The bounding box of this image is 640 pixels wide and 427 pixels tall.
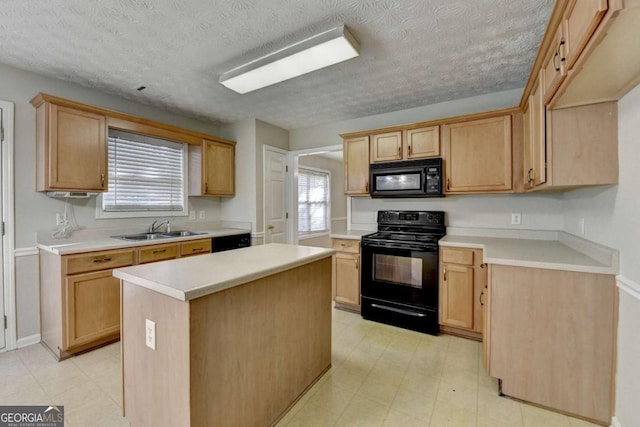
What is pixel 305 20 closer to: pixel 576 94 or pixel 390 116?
pixel 576 94

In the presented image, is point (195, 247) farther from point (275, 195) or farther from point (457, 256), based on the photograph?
point (457, 256)

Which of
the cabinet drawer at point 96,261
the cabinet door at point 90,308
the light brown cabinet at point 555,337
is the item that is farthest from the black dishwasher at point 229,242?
the light brown cabinet at point 555,337

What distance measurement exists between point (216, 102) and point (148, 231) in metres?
1.74

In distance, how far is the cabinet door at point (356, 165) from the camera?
346 centimetres

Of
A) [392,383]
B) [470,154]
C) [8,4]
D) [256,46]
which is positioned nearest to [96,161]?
[8,4]

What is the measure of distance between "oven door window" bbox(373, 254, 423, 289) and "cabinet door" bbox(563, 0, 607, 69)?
201 cm

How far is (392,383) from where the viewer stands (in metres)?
2.05

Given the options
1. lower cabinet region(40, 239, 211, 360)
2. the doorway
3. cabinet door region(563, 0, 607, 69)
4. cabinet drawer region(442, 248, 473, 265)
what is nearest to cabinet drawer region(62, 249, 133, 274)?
lower cabinet region(40, 239, 211, 360)

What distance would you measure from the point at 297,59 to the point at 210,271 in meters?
1.66

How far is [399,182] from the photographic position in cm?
321

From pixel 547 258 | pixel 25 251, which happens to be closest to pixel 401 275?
pixel 547 258

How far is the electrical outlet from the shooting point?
4.34 feet

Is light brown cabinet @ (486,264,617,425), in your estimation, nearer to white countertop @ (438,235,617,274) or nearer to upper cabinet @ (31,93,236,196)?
white countertop @ (438,235,617,274)

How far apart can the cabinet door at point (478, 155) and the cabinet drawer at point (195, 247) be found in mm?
2764
